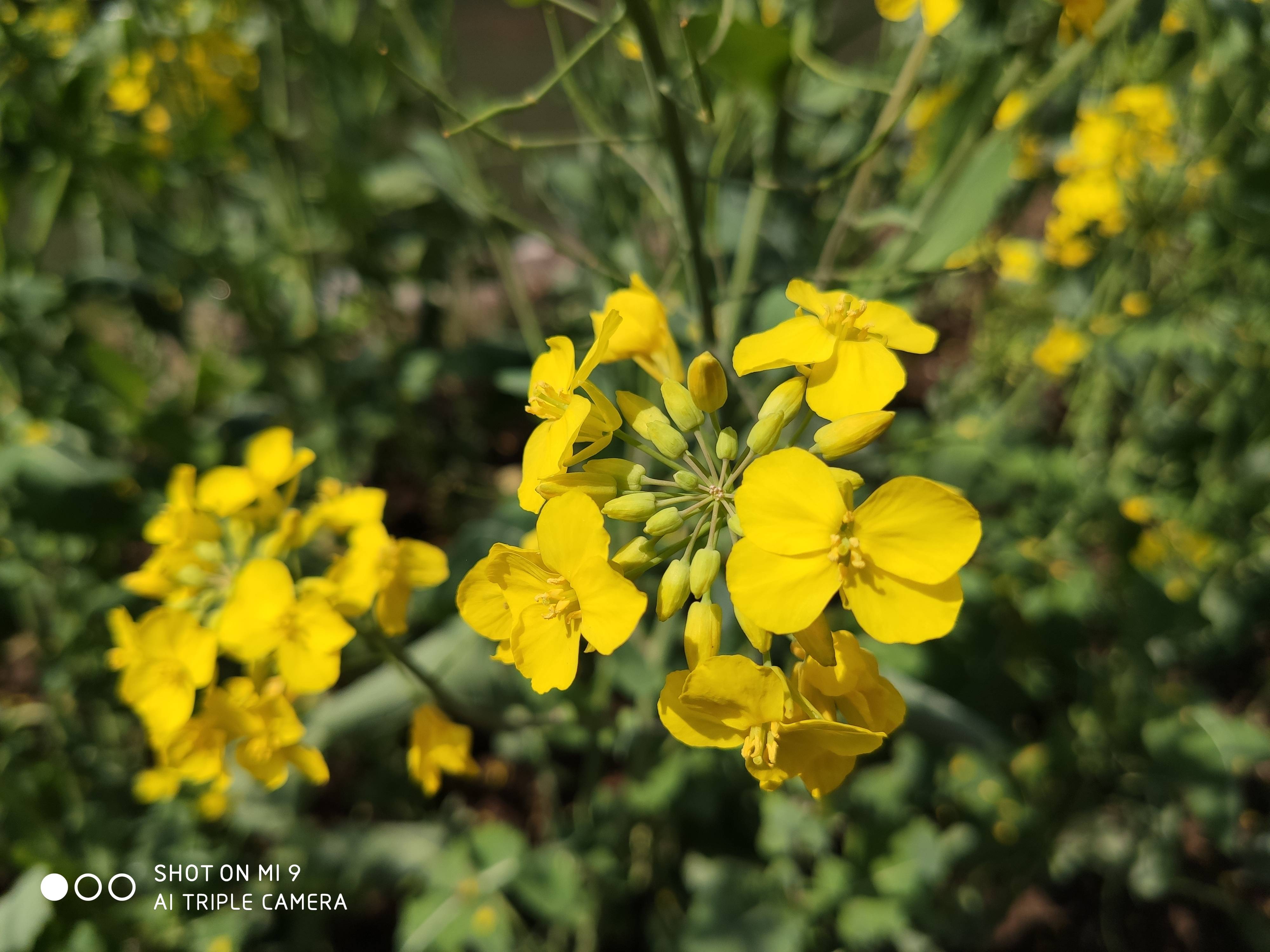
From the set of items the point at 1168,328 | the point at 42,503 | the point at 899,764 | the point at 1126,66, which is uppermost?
the point at 1126,66

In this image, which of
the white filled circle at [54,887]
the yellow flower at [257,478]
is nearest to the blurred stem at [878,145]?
the yellow flower at [257,478]

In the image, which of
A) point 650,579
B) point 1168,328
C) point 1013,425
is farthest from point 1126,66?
point 650,579

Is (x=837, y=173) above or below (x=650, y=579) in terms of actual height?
above

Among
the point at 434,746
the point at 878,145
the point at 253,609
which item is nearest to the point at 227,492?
the point at 253,609

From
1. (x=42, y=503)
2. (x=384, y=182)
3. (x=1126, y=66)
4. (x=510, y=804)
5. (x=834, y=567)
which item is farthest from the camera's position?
(x=510, y=804)

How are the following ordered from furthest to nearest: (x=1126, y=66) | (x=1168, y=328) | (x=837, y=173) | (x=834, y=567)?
1. (x=1126, y=66)
2. (x=1168, y=328)
3. (x=837, y=173)
4. (x=834, y=567)

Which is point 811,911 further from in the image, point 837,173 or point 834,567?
point 837,173

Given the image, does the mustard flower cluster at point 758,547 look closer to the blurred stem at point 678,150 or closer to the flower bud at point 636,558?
the flower bud at point 636,558

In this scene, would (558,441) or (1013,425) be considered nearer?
(558,441)
